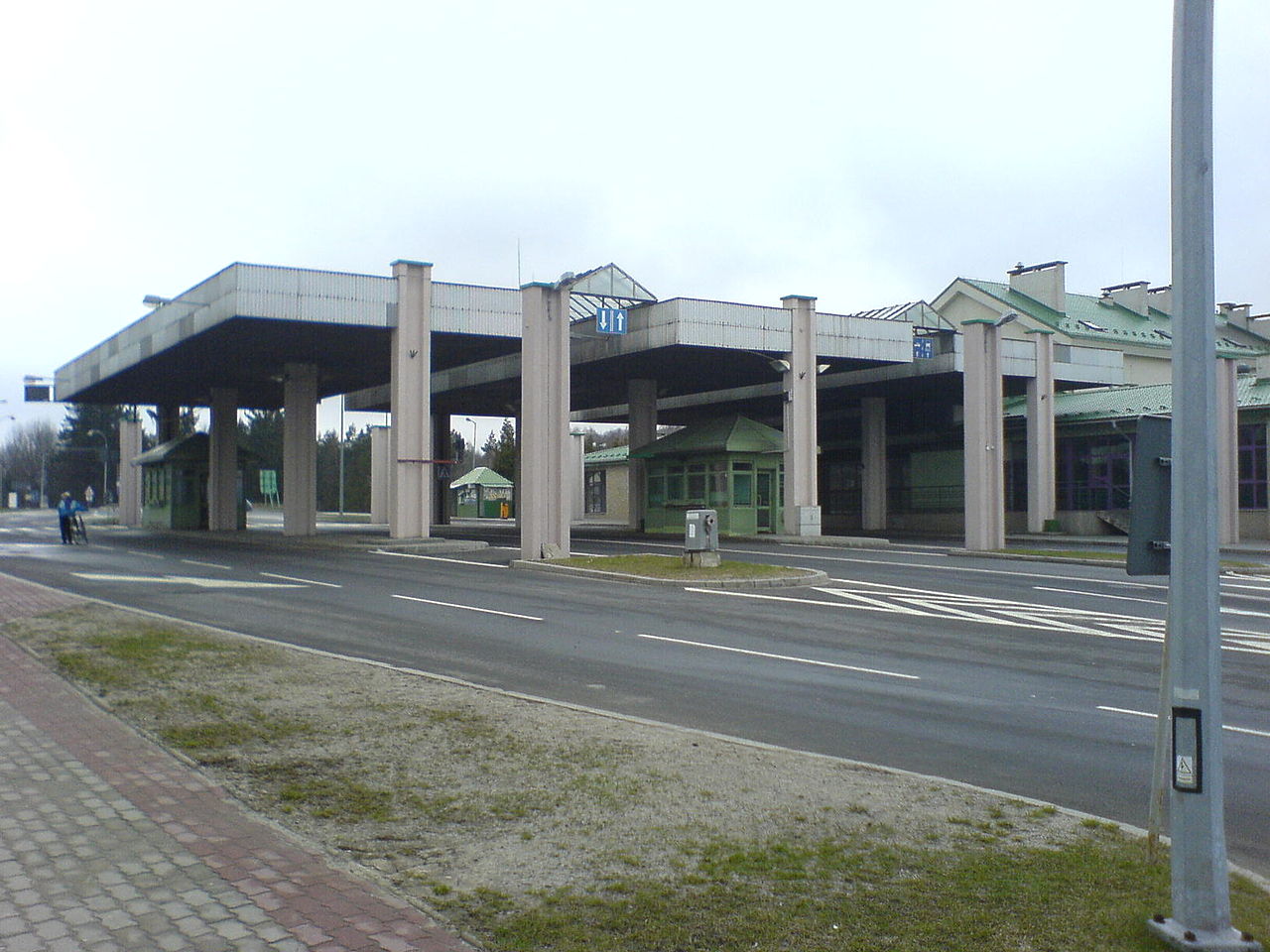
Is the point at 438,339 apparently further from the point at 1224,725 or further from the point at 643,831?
the point at 643,831

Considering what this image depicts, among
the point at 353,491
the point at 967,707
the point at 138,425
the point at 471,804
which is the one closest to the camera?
the point at 471,804

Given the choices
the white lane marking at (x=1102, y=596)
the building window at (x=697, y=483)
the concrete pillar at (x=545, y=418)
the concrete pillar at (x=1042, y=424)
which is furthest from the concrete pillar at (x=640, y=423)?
the white lane marking at (x=1102, y=596)

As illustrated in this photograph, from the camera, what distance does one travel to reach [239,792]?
6285 millimetres

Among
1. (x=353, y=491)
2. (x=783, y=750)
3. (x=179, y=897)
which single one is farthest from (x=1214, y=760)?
(x=353, y=491)

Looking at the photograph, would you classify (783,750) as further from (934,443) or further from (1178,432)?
(934,443)

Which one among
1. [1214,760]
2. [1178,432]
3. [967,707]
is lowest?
[967,707]

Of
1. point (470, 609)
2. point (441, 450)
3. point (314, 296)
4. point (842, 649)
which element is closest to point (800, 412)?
point (314, 296)

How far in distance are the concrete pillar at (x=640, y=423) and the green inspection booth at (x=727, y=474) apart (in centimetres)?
168

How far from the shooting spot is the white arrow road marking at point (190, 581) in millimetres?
19553

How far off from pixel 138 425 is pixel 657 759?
5800 cm

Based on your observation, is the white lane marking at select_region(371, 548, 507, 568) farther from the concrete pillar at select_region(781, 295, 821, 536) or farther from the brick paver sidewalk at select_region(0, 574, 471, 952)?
the brick paver sidewalk at select_region(0, 574, 471, 952)

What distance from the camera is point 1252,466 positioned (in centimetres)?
3891

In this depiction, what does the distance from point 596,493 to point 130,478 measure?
29098 millimetres

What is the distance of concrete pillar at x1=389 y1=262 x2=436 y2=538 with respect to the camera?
31.4 metres
